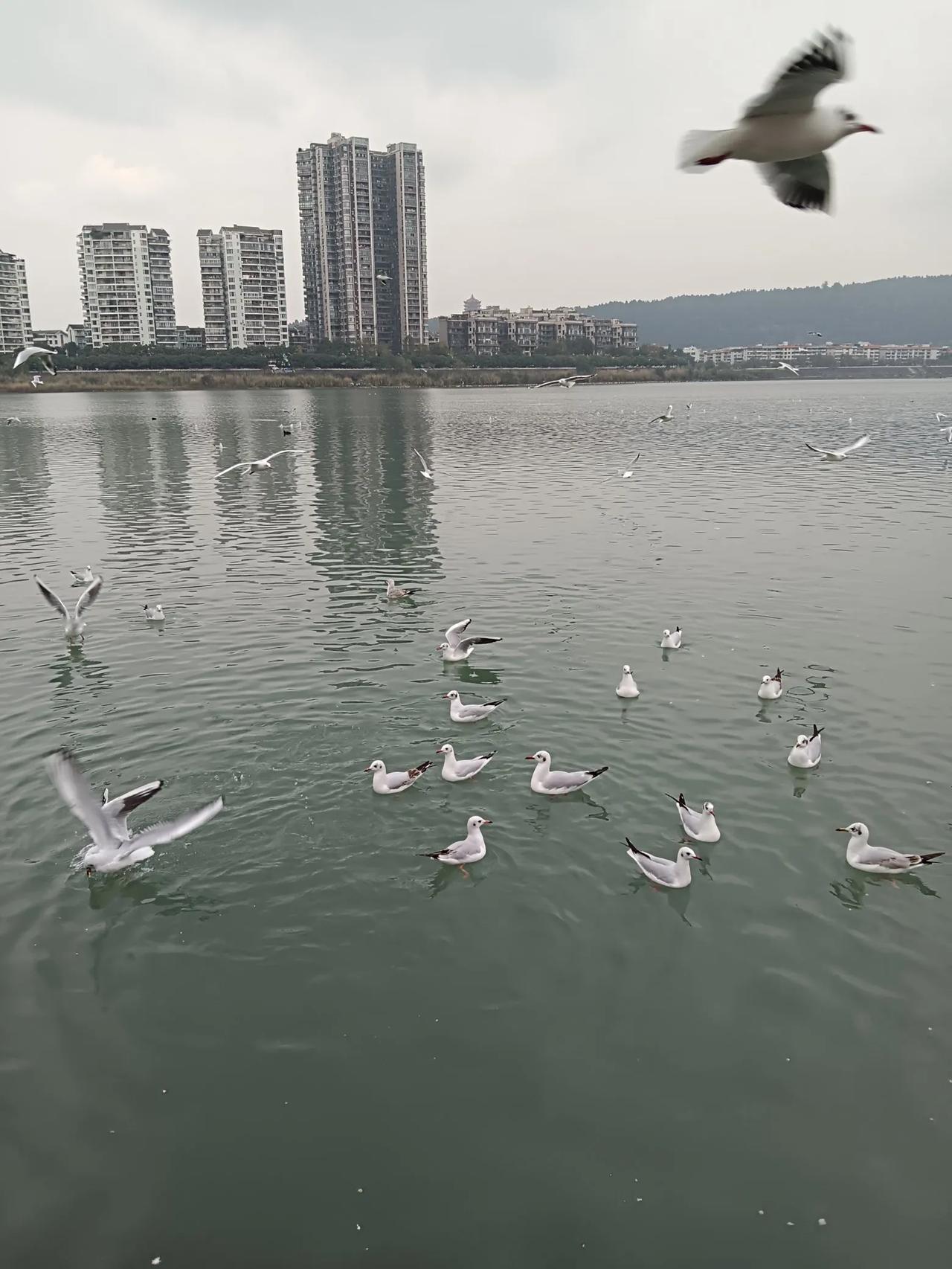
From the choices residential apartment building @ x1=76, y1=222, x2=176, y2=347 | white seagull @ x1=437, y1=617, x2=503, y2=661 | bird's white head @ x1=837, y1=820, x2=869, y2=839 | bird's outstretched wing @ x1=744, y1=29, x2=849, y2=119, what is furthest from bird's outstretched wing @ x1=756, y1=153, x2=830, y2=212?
residential apartment building @ x1=76, y1=222, x2=176, y2=347

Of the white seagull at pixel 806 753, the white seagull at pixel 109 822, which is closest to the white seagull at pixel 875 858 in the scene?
the white seagull at pixel 806 753

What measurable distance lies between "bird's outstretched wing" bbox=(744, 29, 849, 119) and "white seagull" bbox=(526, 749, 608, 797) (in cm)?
795

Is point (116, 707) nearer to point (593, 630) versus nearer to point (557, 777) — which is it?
point (557, 777)

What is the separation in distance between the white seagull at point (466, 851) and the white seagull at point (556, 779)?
5.06 ft

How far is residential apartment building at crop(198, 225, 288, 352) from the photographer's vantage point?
18938 centimetres

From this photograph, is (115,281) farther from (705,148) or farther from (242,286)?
(705,148)

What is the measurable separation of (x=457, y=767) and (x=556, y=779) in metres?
1.33

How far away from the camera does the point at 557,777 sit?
36.4 ft

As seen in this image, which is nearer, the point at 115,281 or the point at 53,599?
the point at 53,599

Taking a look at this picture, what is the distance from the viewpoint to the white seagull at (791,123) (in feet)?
14.2

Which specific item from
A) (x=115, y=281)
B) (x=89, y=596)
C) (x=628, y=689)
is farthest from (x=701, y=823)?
(x=115, y=281)

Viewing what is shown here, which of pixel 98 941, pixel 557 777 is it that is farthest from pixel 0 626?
pixel 557 777

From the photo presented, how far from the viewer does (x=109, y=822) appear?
29.9 feet

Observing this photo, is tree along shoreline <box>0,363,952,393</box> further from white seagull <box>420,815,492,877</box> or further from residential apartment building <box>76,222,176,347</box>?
white seagull <box>420,815,492,877</box>
